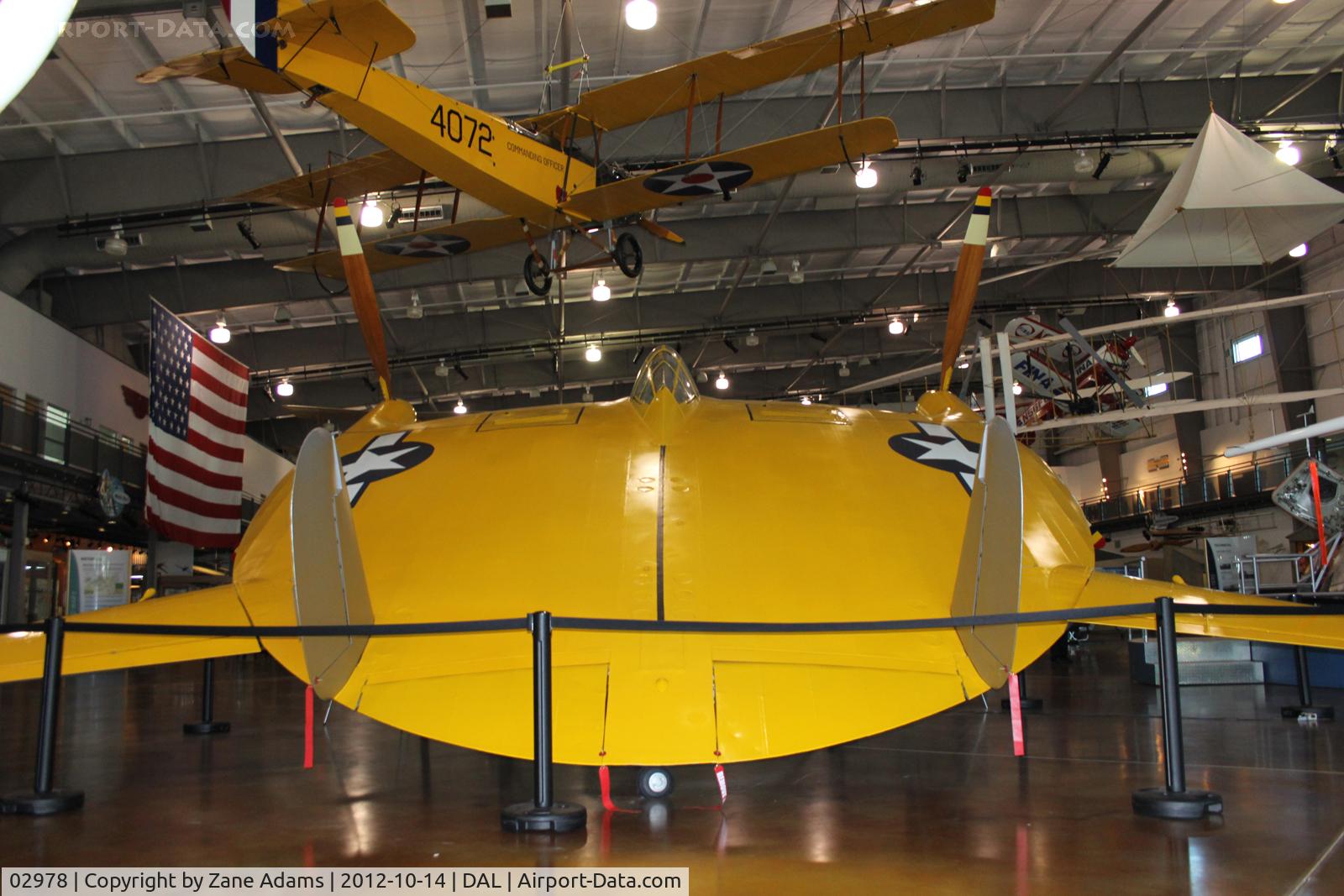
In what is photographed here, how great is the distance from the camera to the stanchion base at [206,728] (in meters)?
10.1

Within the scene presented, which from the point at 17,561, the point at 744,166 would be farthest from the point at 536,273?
the point at 17,561

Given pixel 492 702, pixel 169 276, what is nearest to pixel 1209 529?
pixel 169 276

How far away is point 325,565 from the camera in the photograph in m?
4.94

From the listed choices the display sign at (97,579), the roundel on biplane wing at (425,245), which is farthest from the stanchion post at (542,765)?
the display sign at (97,579)

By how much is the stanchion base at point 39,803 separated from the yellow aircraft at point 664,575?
0.66 metres

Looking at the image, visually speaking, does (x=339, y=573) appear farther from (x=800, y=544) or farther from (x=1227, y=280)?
(x=1227, y=280)

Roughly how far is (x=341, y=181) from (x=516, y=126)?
2928 mm

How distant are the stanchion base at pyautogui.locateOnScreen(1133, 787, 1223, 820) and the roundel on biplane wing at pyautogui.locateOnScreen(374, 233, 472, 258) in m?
13.2

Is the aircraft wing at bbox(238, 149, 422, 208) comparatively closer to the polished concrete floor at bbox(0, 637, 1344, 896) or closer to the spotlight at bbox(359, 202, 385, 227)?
the spotlight at bbox(359, 202, 385, 227)

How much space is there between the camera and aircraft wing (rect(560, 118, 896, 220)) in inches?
529

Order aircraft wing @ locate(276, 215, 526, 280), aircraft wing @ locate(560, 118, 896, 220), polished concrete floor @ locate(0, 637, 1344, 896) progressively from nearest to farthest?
polished concrete floor @ locate(0, 637, 1344, 896)
aircraft wing @ locate(560, 118, 896, 220)
aircraft wing @ locate(276, 215, 526, 280)

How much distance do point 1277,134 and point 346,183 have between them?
16.0m

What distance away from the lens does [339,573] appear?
16.4ft

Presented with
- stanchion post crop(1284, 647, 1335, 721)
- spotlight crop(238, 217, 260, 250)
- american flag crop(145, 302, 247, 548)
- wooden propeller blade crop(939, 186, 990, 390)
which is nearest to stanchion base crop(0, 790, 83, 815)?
wooden propeller blade crop(939, 186, 990, 390)
